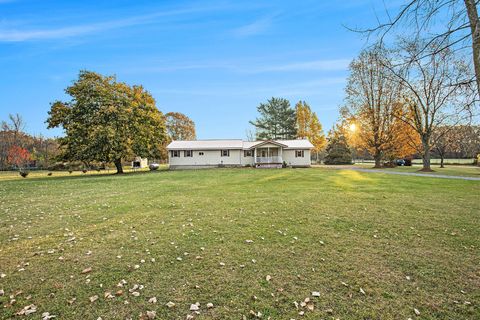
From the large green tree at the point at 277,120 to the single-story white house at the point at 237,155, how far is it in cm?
1428

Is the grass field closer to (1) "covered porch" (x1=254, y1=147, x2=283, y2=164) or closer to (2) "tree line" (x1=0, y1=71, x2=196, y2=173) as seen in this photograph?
(2) "tree line" (x1=0, y1=71, x2=196, y2=173)

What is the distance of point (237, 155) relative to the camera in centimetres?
3562

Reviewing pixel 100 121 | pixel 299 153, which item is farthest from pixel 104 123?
pixel 299 153

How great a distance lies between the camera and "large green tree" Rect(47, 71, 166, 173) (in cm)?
2380

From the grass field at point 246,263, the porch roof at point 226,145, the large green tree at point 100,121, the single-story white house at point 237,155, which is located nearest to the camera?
the grass field at point 246,263

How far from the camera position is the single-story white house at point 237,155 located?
112 feet

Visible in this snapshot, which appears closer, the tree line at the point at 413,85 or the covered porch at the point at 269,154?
the tree line at the point at 413,85

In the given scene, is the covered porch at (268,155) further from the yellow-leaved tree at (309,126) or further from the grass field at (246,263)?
the grass field at (246,263)

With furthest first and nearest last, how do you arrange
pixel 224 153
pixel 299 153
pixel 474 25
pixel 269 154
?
pixel 299 153
pixel 269 154
pixel 224 153
pixel 474 25

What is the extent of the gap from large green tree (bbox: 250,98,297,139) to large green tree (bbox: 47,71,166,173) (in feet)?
96.7

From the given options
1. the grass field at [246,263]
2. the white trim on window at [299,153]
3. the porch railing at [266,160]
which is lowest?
the grass field at [246,263]

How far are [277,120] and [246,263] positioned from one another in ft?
160

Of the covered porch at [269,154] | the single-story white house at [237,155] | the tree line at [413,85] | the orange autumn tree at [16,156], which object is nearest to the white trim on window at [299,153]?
the single-story white house at [237,155]

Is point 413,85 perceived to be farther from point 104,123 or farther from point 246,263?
point 104,123
